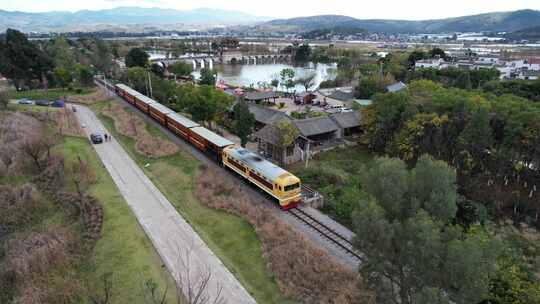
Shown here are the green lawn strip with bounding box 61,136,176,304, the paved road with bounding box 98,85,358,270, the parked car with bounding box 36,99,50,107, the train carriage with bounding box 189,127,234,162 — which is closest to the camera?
the green lawn strip with bounding box 61,136,176,304

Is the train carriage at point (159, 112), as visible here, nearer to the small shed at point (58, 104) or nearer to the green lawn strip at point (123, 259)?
the small shed at point (58, 104)

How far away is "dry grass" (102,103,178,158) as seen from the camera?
31.7 metres

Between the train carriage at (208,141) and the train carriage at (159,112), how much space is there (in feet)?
25.8

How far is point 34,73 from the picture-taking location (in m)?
54.2

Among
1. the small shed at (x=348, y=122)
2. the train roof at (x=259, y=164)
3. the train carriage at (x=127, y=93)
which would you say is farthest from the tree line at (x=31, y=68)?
the small shed at (x=348, y=122)

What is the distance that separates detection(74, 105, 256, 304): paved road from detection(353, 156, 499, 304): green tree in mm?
6591

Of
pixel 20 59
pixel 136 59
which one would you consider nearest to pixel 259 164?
pixel 20 59

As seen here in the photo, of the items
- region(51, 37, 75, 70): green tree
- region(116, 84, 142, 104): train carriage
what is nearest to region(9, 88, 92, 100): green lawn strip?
region(116, 84, 142, 104): train carriage

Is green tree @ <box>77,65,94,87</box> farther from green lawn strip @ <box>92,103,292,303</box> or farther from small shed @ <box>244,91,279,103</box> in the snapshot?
green lawn strip @ <box>92,103,292,303</box>

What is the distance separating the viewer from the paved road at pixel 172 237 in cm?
1466

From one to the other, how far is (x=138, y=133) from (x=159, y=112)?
154 inches

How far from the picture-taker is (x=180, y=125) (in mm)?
34094

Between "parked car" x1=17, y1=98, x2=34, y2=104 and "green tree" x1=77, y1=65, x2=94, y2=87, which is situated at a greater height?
"green tree" x1=77, y1=65, x2=94, y2=87

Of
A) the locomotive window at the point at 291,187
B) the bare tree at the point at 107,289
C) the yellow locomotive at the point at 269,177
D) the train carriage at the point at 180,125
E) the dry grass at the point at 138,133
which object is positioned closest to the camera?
the bare tree at the point at 107,289
